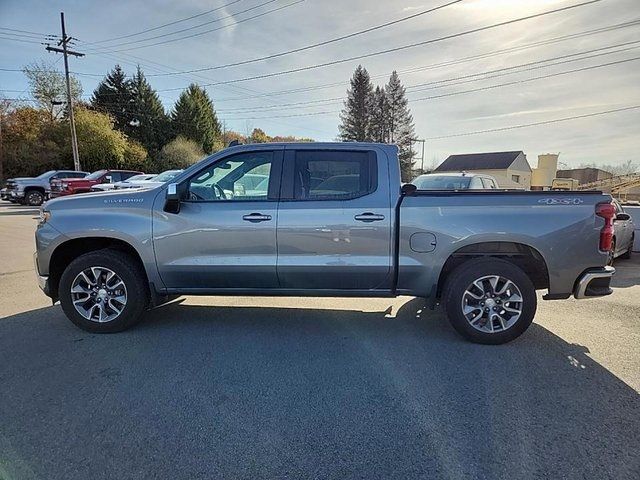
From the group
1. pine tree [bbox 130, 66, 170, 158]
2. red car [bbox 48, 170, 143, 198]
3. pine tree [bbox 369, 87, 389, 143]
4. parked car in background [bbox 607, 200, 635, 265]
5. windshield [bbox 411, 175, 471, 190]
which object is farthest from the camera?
pine tree [bbox 369, 87, 389, 143]

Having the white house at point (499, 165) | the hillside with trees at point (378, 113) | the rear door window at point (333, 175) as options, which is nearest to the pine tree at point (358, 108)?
the hillside with trees at point (378, 113)

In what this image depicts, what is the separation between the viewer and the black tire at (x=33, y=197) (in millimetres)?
20594

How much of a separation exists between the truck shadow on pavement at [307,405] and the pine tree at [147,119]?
152 ft

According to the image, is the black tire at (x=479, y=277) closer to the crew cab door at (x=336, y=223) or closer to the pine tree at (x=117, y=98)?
the crew cab door at (x=336, y=223)

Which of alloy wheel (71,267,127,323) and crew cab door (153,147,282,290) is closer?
crew cab door (153,147,282,290)

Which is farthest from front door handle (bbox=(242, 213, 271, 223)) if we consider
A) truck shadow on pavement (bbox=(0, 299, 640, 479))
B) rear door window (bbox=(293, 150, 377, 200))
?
truck shadow on pavement (bbox=(0, 299, 640, 479))

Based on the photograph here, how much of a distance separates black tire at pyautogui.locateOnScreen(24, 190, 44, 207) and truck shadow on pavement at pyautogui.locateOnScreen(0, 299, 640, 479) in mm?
19950

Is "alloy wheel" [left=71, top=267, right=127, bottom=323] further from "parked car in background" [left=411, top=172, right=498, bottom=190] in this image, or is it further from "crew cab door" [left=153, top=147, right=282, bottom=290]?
"parked car in background" [left=411, top=172, right=498, bottom=190]

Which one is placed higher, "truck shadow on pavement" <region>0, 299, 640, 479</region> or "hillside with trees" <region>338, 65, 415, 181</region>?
"hillside with trees" <region>338, 65, 415, 181</region>

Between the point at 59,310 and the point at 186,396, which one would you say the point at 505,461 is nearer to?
the point at 186,396

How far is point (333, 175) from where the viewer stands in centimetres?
421

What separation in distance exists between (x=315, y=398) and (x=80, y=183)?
62.2 feet

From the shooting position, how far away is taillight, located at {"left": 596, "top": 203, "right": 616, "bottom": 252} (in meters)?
3.84

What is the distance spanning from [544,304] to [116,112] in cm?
5124
